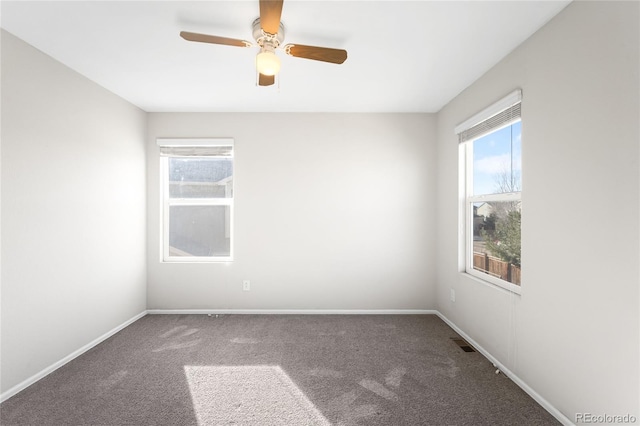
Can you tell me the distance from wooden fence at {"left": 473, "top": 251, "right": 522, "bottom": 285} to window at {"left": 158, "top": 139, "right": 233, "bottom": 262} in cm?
274

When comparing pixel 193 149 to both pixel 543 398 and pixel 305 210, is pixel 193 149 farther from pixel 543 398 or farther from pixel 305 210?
pixel 543 398

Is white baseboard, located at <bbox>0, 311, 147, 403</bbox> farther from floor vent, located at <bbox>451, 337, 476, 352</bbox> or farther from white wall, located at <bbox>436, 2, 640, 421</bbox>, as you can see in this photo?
white wall, located at <bbox>436, 2, 640, 421</bbox>

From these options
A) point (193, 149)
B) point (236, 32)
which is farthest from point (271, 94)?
point (193, 149)

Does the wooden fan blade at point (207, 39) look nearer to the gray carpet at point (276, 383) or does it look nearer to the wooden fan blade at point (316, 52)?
the wooden fan blade at point (316, 52)

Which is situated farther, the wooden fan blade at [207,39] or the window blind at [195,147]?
the window blind at [195,147]

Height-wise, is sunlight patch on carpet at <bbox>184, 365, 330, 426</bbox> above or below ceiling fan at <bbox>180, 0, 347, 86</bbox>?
below

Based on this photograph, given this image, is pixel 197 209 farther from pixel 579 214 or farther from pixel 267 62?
pixel 579 214

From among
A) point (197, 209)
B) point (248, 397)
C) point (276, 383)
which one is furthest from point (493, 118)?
A: point (197, 209)

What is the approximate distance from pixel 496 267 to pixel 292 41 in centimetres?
247

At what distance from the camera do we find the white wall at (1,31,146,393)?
6.56 ft

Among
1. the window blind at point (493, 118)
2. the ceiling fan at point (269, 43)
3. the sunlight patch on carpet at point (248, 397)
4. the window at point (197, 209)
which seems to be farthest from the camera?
the window at point (197, 209)

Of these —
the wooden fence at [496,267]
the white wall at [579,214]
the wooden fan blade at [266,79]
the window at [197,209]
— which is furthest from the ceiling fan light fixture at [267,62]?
the wooden fence at [496,267]

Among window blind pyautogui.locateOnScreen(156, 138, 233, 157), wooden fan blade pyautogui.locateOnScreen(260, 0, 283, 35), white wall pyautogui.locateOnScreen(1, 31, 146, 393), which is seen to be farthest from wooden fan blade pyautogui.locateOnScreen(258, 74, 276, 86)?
white wall pyautogui.locateOnScreen(1, 31, 146, 393)

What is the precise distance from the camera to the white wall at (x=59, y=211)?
2.00 m
